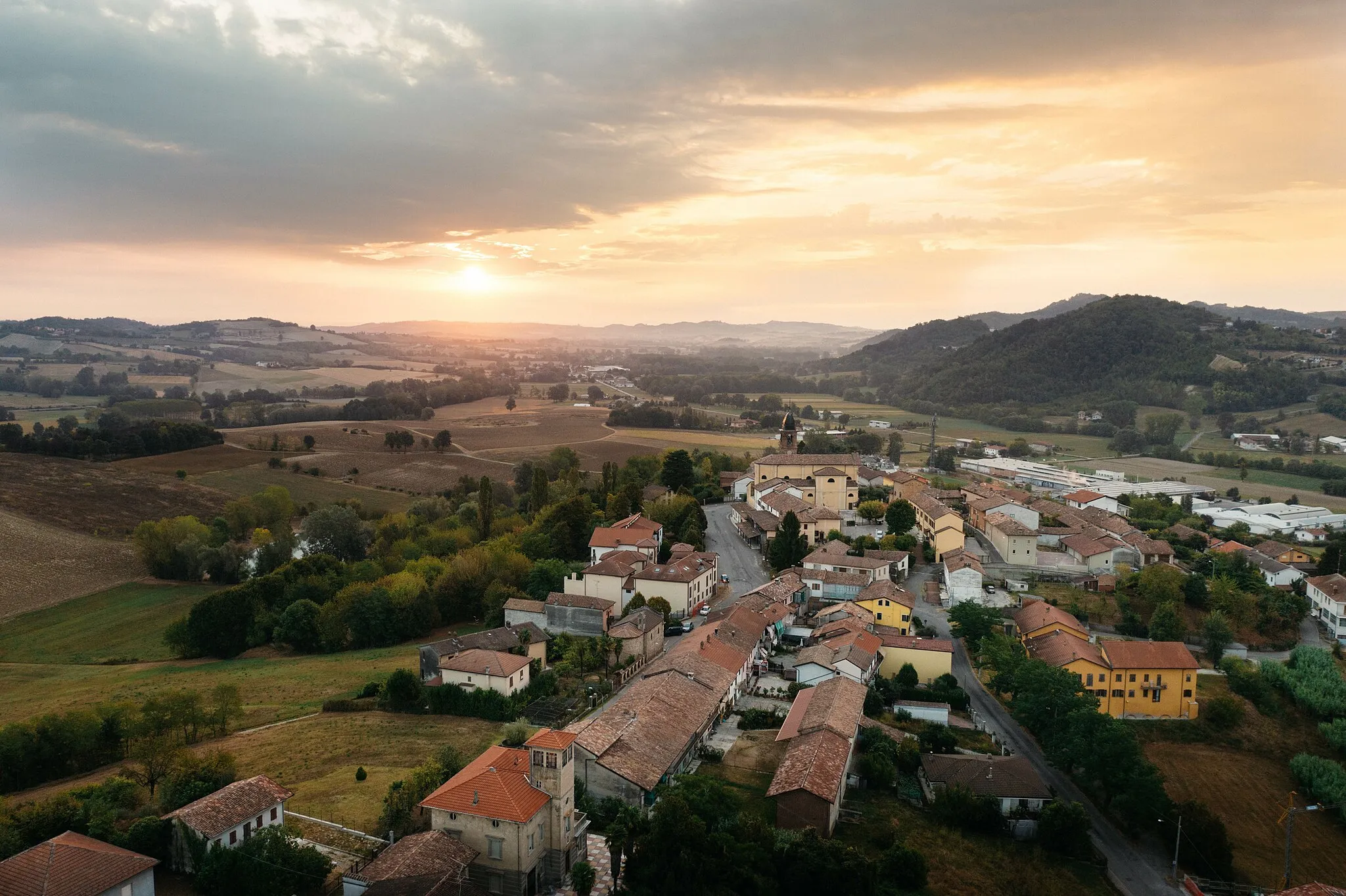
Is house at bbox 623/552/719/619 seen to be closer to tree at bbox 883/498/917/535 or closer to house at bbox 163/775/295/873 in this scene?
tree at bbox 883/498/917/535

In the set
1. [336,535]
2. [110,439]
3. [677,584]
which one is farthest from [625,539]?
[110,439]

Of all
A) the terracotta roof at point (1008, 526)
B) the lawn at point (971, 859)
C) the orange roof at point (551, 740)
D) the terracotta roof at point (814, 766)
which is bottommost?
the lawn at point (971, 859)

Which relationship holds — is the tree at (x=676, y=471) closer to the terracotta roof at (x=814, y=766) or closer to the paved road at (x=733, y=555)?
the paved road at (x=733, y=555)

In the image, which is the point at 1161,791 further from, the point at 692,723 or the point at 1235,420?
the point at 1235,420

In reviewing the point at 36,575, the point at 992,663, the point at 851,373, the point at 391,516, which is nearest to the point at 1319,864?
the point at 992,663

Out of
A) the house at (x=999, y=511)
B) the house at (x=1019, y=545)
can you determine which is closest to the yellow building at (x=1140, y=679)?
the house at (x=1019, y=545)

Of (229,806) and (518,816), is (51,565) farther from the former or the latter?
(518,816)
